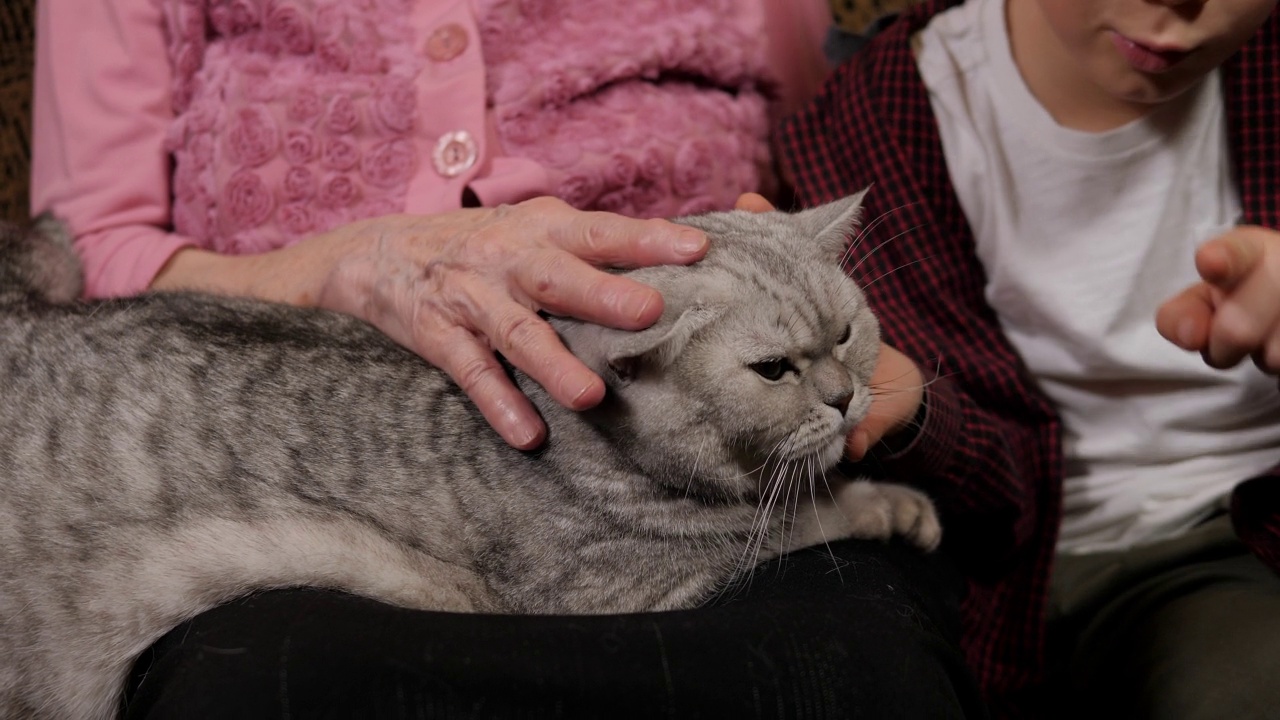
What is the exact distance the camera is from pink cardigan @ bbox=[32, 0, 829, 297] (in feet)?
3.94

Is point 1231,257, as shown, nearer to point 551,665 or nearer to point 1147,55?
point 1147,55

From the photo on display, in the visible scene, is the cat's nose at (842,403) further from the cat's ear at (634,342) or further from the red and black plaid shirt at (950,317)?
the red and black plaid shirt at (950,317)

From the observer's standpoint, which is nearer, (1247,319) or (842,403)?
(1247,319)

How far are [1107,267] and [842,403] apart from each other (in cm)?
61

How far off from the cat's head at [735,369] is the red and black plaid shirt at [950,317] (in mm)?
393

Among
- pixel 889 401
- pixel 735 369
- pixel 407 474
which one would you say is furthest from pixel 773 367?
pixel 407 474

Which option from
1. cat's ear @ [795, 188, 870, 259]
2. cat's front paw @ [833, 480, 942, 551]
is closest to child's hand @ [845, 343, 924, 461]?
cat's front paw @ [833, 480, 942, 551]

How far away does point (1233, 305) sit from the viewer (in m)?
0.76

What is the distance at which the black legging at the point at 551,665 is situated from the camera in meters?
0.67

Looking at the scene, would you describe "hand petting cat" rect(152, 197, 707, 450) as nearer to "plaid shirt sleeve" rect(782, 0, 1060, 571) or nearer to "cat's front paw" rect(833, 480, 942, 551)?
"cat's front paw" rect(833, 480, 942, 551)

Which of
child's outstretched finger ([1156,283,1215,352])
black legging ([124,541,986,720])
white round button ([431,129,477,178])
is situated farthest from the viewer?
white round button ([431,129,477,178])

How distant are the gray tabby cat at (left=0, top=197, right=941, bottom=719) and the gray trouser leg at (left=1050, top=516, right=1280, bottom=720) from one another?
1.62 feet

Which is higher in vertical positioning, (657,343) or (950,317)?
(657,343)

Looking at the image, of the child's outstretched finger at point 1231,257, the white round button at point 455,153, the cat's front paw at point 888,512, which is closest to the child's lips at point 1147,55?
the child's outstretched finger at point 1231,257
